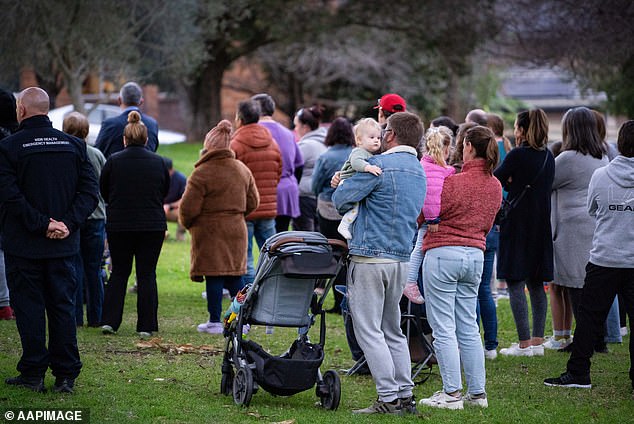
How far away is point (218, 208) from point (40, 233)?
301 centimetres

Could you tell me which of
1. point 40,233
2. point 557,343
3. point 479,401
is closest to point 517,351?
point 557,343

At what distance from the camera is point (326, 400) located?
7.30 meters

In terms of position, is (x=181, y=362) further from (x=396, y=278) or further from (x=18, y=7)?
(x=18, y=7)

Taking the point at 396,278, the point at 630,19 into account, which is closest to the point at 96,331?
the point at 396,278

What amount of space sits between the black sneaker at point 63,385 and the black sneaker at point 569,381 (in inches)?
155

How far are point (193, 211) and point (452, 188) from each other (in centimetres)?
340

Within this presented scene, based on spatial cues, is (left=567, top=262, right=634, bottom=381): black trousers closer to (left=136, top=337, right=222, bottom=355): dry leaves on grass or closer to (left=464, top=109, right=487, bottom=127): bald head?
(left=464, top=109, right=487, bottom=127): bald head

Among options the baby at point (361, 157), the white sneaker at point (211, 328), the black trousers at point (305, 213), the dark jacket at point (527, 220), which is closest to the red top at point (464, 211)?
the baby at point (361, 157)

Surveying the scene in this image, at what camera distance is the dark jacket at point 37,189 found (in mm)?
7133

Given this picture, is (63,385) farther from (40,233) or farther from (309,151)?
(309,151)

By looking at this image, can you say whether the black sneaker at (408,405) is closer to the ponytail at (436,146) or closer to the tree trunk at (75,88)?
the ponytail at (436,146)

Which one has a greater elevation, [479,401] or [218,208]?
[218,208]

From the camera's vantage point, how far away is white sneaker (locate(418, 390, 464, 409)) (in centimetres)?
739

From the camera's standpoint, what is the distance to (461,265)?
727 cm
